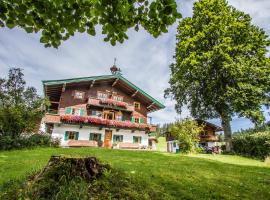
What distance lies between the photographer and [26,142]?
18734mm

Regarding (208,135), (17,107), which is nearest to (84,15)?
(17,107)

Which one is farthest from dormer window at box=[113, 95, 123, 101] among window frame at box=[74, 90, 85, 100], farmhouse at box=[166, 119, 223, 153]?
farmhouse at box=[166, 119, 223, 153]

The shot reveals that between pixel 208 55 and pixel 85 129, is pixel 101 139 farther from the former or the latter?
pixel 208 55

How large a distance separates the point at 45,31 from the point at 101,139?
25.8 m

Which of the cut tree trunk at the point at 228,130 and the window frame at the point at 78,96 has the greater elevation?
the window frame at the point at 78,96

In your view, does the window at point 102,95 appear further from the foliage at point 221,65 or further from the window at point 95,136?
the foliage at point 221,65

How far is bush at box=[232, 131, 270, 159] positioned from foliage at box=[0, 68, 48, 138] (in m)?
23.9

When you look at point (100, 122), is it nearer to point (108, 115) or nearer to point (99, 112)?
point (99, 112)

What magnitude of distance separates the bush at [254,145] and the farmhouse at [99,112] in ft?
42.4

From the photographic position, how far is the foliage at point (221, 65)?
2394cm

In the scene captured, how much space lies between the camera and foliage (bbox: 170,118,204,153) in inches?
897

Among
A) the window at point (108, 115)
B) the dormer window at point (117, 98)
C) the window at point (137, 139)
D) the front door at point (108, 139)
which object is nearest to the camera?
the front door at point (108, 139)

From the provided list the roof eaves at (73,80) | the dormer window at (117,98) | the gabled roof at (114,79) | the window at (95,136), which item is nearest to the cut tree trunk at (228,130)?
the gabled roof at (114,79)

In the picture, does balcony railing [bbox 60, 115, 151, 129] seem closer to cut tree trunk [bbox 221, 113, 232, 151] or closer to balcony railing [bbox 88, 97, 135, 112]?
balcony railing [bbox 88, 97, 135, 112]
